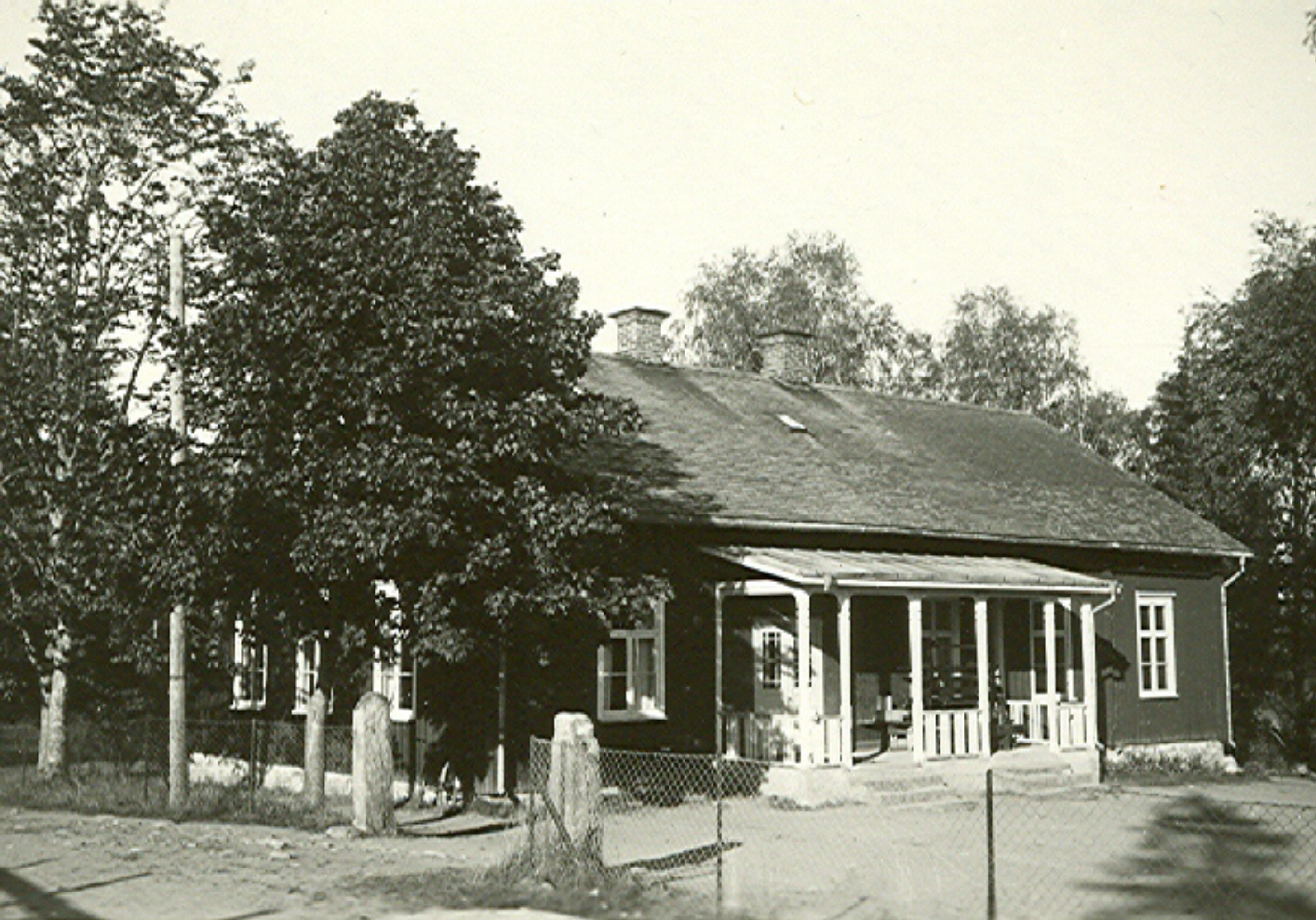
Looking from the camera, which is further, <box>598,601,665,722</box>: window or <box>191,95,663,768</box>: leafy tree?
<box>598,601,665,722</box>: window

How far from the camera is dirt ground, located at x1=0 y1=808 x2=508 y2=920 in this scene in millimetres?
10672

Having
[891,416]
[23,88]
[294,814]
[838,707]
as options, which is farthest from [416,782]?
[891,416]

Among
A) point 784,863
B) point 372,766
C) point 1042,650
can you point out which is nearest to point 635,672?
point 372,766

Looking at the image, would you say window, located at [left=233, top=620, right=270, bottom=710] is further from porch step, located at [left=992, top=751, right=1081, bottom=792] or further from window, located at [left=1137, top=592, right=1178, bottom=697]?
window, located at [left=1137, top=592, right=1178, bottom=697]

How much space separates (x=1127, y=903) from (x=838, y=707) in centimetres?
1000

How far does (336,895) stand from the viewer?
1116 cm

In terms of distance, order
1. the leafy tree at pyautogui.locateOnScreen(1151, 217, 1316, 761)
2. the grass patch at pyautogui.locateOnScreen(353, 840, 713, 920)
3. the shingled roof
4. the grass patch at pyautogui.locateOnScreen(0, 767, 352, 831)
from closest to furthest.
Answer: the grass patch at pyautogui.locateOnScreen(353, 840, 713, 920)
the grass patch at pyautogui.locateOnScreen(0, 767, 352, 831)
the shingled roof
the leafy tree at pyautogui.locateOnScreen(1151, 217, 1316, 761)

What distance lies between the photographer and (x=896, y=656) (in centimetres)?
2230

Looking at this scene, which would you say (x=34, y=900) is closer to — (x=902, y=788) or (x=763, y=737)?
(x=763, y=737)

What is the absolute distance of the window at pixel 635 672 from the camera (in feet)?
63.0

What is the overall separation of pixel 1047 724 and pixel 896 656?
10.1 ft

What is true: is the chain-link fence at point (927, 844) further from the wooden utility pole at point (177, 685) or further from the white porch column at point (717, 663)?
the wooden utility pole at point (177, 685)

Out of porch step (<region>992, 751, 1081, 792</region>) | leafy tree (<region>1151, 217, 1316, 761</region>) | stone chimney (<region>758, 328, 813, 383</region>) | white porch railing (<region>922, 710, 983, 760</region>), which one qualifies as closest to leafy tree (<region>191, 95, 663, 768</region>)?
white porch railing (<region>922, 710, 983, 760</region>)

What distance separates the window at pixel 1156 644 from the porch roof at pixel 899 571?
3.54 m
